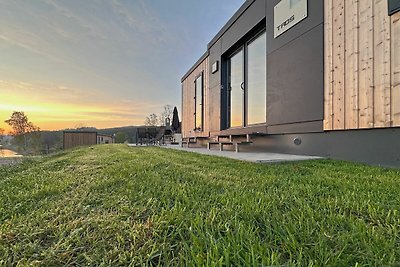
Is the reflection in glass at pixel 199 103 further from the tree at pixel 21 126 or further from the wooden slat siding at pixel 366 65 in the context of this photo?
the tree at pixel 21 126

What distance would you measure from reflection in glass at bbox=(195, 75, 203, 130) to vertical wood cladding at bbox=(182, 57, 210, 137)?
0.80 feet

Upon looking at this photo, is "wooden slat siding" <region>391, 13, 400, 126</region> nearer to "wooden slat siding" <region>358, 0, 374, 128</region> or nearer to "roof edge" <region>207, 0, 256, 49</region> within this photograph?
"wooden slat siding" <region>358, 0, 374, 128</region>

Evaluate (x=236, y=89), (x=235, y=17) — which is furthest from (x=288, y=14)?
(x=236, y=89)

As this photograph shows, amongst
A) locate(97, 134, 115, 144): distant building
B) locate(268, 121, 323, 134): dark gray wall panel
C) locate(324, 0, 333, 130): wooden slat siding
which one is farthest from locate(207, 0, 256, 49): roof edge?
locate(97, 134, 115, 144): distant building

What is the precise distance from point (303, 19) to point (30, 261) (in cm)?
409

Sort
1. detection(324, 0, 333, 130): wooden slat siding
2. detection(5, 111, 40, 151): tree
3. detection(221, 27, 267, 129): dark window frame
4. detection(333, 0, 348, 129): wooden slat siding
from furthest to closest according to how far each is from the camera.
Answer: detection(5, 111, 40, 151): tree, detection(221, 27, 267, 129): dark window frame, detection(324, 0, 333, 130): wooden slat siding, detection(333, 0, 348, 129): wooden slat siding

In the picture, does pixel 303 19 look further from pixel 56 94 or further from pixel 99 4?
pixel 56 94

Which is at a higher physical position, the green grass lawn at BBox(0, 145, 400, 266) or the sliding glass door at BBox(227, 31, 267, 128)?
the sliding glass door at BBox(227, 31, 267, 128)

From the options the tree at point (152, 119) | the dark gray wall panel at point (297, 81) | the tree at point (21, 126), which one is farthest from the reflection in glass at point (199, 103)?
the tree at point (21, 126)

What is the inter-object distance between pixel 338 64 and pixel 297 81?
786 mm

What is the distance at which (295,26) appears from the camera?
12.3ft

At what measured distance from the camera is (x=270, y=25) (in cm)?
441

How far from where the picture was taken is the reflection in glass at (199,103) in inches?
339

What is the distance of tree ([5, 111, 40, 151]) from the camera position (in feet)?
59.9
